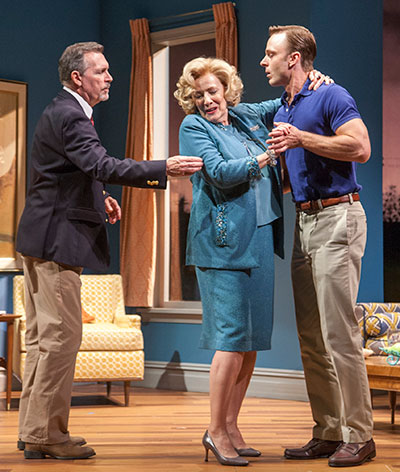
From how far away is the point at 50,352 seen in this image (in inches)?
131

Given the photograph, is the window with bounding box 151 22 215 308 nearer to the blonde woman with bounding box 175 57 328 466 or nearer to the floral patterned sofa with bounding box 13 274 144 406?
the floral patterned sofa with bounding box 13 274 144 406

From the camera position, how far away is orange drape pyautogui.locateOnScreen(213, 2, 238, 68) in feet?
19.6

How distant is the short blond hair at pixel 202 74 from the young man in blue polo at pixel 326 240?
0.57 feet

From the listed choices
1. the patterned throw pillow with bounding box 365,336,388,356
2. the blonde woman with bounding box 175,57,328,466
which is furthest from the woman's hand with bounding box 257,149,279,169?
the patterned throw pillow with bounding box 365,336,388,356

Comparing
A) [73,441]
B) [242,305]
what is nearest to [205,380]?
[73,441]

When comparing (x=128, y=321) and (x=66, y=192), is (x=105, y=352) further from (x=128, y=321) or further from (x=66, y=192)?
(x=66, y=192)

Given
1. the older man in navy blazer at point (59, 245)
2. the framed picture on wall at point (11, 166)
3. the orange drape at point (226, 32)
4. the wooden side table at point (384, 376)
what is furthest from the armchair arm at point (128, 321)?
the older man in navy blazer at point (59, 245)

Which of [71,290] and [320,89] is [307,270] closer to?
[320,89]

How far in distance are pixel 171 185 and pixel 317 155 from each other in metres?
3.40

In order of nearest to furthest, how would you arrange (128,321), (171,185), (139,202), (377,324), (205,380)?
(377,324), (128,321), (205,380), (139,202), (171,185)

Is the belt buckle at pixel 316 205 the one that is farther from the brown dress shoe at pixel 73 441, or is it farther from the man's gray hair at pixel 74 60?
the brown dress shoe at pixel 73 441

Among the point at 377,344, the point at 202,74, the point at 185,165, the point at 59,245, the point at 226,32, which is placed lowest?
the point at 377,344

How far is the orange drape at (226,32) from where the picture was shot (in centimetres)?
598

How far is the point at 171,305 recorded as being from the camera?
21.5 ft
